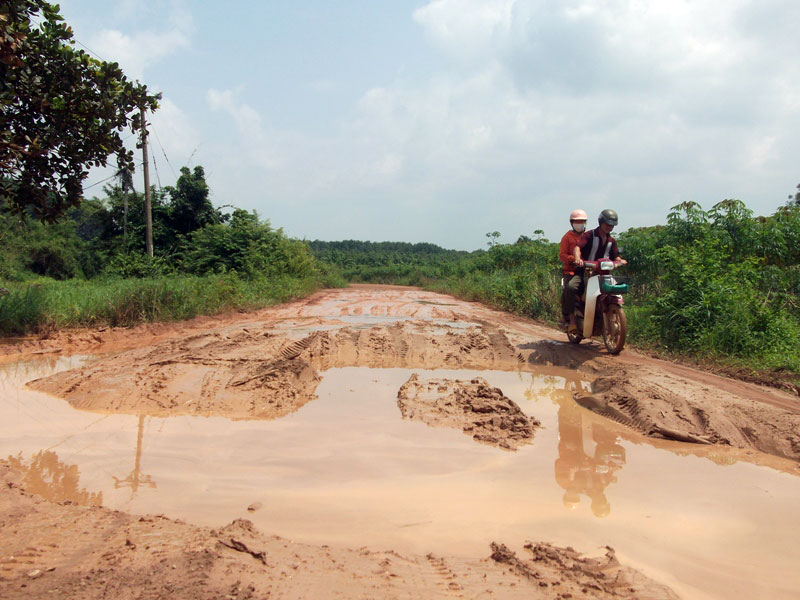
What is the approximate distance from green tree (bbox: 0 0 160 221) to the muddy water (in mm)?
3990

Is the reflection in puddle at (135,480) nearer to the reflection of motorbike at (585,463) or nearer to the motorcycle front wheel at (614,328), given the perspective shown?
the reflection of motorbike at (585,463)

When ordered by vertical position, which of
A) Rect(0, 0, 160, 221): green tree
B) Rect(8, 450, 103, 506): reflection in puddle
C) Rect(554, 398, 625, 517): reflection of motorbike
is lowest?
Rect(8, 450, 103, 506): reflection in puddle

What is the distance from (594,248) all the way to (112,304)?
26.9ft

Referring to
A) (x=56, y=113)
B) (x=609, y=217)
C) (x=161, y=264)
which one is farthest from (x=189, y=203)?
(x=609, y=217)

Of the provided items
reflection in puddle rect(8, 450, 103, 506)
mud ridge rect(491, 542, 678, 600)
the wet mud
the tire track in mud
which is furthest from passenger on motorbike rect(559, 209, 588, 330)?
reflection in puddle rect(8, 450, 103, 506)

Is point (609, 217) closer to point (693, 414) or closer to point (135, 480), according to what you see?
point (693, 414)

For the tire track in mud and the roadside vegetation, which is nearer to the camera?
the tire track in mud

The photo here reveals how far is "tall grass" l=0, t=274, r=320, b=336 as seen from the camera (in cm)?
894

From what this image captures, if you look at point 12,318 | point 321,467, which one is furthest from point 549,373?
point 12,318

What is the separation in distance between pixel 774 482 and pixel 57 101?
8765 millimetres

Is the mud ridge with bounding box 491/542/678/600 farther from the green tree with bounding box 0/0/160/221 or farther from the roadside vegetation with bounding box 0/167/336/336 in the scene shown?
the roadside vegetation with bounding box 0/167/336/336

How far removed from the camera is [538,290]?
13.2m

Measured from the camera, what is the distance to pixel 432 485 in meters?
3.44

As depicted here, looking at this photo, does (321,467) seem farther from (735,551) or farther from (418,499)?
(735,551)
